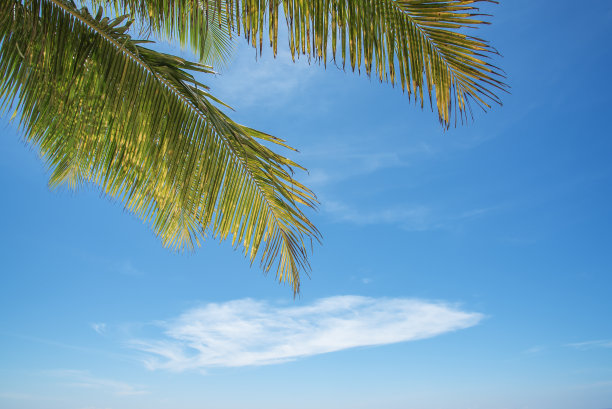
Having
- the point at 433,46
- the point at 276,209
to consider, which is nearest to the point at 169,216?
Answer: the point at 276,209

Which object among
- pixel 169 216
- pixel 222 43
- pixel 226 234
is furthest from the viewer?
pixel 222 43

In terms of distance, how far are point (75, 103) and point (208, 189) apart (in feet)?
4.29

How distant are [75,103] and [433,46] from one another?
9.32 ft

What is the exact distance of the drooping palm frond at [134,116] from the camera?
3.55 meters

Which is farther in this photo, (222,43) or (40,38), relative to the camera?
(222,43)

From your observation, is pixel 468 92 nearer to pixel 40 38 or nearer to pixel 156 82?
pixel 156 82

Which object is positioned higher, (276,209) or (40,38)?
(40,38)

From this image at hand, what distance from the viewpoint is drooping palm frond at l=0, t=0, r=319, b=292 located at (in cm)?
355

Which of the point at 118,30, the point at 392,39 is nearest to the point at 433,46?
the point at 392,39

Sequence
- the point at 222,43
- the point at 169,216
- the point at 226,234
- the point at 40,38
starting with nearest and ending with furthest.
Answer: the point at 40,38 < the point at 226,234 < the point at 169,216 < the point at 222,43

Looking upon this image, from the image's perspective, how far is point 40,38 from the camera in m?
3.49

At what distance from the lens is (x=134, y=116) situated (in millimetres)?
3594

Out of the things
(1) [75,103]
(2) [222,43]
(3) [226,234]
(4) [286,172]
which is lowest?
(3) [226,234]

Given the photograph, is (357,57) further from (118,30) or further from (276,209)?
(118,30)
